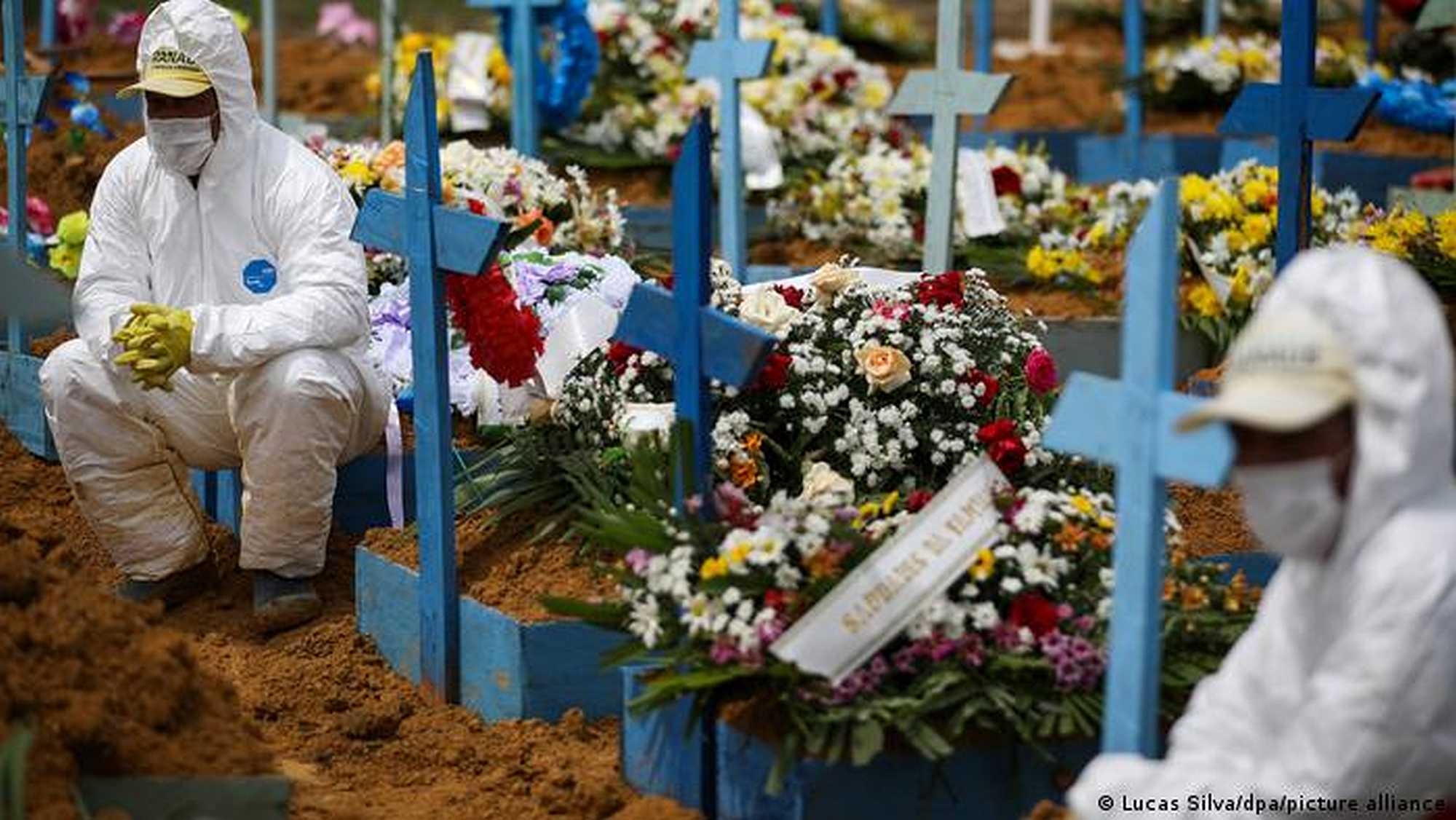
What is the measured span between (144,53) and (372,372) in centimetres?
104

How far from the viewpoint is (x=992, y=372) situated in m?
6.95

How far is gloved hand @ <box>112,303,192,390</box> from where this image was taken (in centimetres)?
694

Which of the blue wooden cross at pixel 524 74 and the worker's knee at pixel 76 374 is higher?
the blue wooden cross at pixel 524 74

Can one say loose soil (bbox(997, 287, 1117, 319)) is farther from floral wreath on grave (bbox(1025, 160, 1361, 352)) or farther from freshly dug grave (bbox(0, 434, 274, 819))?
freshly dug grave (bbox(0, 434, 274, 819))

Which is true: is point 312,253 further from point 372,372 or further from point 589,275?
point 589,275

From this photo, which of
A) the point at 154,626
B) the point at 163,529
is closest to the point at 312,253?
the point at 163,529

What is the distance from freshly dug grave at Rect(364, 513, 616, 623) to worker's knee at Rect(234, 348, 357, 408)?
15.9 inches

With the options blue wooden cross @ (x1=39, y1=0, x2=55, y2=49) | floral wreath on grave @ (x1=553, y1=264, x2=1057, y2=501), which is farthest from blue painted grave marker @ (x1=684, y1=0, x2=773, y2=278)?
blue wooden cross @ (x1=39, y1=0, x2=55, y2=49)

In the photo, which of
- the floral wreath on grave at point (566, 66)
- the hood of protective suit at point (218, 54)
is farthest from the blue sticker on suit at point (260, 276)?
the floral wreath on grave at point (566, 66)

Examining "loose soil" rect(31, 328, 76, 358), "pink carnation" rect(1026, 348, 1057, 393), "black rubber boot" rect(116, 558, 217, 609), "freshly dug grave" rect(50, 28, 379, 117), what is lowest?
"black rubber boot" rect(116, 558, 217, 609)

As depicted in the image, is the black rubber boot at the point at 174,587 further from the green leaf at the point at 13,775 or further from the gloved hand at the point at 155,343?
the green leaf at the point at 13,775

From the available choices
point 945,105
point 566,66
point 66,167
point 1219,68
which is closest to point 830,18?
point 1219,68

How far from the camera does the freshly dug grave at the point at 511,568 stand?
20.9 feet

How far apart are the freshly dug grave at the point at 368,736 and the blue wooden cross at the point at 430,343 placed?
0.18 metres
